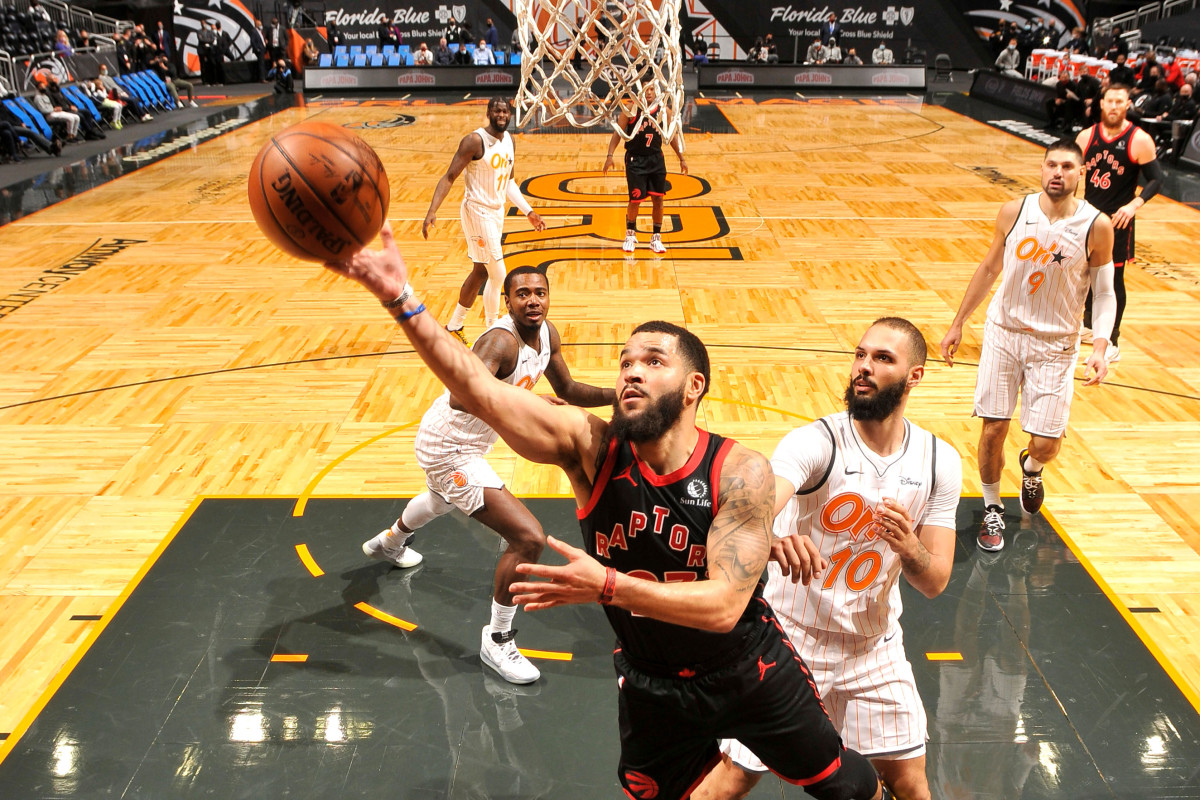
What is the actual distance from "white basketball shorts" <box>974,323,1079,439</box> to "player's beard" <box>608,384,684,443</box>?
10.4 feet

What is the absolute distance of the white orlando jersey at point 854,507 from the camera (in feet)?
10.3

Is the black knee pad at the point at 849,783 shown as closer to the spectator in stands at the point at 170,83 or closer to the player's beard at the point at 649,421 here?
the player's beard at the point at 649,421

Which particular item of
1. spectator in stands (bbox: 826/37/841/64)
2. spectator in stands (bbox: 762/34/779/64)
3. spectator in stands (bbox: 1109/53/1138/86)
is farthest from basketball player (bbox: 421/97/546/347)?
spectator in stands (bbox: 826/37/841/64)

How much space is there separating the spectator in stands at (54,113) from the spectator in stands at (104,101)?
143 cm

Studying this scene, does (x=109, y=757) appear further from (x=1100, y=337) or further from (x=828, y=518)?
(x=1100, y=337)

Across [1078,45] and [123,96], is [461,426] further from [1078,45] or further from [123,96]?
[1078,45]

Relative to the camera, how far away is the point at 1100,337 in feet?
16.3

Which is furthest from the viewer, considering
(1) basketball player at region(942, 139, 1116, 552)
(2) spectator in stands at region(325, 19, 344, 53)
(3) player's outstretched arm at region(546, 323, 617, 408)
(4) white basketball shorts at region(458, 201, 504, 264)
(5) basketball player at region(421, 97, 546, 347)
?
(2) spectator in stands at region(325, 19, 344, 53)

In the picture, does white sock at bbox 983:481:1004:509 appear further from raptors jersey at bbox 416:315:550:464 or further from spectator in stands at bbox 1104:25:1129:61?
spectator in stands at bbox 1104:25:1129:61

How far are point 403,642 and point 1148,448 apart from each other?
4953 millimetres

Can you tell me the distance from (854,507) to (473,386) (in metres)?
1.35

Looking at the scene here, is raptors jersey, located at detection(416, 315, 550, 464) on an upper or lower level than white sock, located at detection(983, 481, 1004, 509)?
upper

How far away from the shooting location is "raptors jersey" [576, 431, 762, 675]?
8.82 feet

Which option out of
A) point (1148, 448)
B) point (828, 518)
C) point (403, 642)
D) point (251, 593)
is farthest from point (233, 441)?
point (1148, 448)
